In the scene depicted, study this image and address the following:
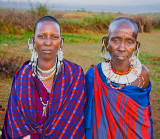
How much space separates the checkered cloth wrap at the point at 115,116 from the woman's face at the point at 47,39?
0.67 metres

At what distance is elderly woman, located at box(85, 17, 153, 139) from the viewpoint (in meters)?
2.28

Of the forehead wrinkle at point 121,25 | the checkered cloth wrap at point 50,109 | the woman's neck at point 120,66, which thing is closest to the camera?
the checkered cloth wrap at point 50,109

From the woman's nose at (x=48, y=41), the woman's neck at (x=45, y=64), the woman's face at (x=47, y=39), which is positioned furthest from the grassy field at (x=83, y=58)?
the woman's nose at (x=48, y=41)

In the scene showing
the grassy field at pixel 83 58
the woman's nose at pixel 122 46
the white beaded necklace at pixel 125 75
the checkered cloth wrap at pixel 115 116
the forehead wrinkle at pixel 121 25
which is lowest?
the grassy field at pixel 83 58

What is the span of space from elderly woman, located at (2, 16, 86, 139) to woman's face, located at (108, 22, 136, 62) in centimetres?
51

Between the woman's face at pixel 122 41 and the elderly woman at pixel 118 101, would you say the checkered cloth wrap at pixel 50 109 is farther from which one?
the woman's face at pixel 122 41

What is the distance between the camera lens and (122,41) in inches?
90.4

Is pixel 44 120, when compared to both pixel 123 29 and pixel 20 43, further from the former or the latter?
pixel 20 43

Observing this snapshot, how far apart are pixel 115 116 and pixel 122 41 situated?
827 mm

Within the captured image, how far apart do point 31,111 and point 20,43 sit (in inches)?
388

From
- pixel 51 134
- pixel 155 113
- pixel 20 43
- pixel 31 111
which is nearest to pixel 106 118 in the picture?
pixel 51 134

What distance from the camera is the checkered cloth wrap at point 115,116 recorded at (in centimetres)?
228

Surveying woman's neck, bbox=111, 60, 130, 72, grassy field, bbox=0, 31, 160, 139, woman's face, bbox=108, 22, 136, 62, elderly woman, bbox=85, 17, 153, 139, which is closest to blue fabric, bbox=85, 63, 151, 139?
elderly woman, bbox=85, 17, 153, 139

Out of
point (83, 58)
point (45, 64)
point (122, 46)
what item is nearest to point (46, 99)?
point (45, 64)
